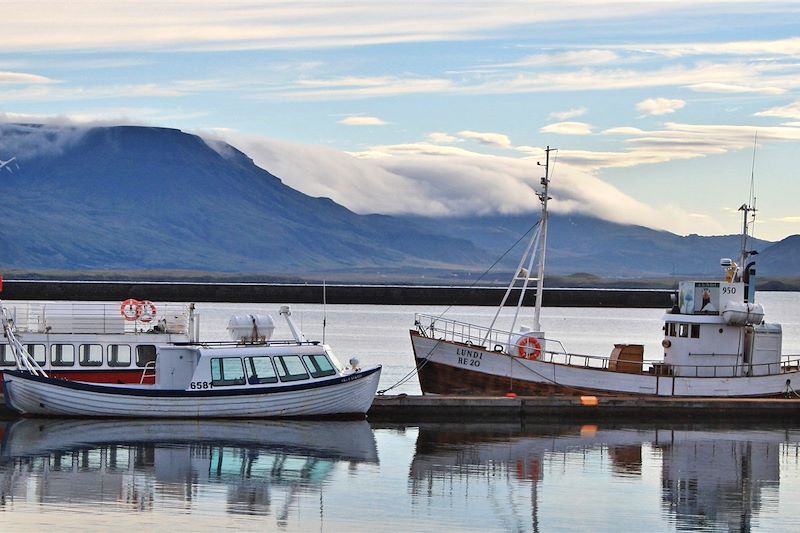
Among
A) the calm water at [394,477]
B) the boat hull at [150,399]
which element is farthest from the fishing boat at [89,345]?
the calm water at [394,477]

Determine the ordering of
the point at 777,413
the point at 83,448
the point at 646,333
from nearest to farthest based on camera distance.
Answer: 1. the point at 83,448
2. the point at 777,413
3. the point at 646,333

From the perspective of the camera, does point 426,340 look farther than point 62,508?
Yes

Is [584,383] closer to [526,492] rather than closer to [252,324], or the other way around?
[252,324]

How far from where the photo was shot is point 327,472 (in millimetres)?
32594

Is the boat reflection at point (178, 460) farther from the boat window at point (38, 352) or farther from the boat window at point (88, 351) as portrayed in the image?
A: the boat window at point (88, 351)

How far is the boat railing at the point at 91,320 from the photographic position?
41.0 meters

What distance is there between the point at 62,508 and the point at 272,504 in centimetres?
405

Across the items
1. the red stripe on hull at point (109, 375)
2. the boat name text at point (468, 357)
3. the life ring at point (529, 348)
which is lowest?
the red stripe on hull at point (109, 375)

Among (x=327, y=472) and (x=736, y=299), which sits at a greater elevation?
(x=736, y=299)

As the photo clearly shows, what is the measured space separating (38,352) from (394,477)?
521 inches

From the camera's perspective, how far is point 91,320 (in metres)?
41.0

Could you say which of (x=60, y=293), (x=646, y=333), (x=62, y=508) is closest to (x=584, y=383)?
(x=62, y=508)

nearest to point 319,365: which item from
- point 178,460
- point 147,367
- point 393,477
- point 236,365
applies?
point 236,365

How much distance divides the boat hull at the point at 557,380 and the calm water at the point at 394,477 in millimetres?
2057
